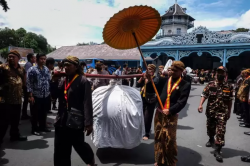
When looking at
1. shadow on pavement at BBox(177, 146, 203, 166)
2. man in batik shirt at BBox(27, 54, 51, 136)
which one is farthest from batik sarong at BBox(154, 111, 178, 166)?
man in batik shirt at BBox(27, 54, 51, 136)

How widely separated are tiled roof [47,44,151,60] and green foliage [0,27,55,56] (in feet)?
51.4

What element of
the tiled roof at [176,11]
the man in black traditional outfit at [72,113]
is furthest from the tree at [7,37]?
the man in black traditional outfit at [72,113]

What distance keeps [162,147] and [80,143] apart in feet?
4.15

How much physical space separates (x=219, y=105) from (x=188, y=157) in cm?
113

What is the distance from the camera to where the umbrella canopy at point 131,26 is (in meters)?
2.89

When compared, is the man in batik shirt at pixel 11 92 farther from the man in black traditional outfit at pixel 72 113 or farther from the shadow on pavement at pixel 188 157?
the shadow on pavement at pixel 188 157

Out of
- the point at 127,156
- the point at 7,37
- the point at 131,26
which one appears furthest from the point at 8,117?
the point at 7,37

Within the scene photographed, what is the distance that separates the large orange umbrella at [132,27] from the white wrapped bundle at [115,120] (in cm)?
55

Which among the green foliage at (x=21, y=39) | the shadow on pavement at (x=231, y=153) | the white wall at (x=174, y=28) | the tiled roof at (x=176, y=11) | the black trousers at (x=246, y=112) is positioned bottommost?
the shadow on pavement at (x=231, y=153)

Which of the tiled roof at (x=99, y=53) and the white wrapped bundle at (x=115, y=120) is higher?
the tiled roof at (x=99, y=53)

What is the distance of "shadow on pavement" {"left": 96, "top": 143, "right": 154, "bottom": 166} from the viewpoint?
339 centimetres

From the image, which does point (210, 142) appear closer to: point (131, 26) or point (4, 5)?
point (131, 26)

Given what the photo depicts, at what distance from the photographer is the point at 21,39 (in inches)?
1820

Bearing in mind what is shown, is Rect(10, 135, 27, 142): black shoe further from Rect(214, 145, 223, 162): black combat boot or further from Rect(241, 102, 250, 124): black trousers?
Rect(241, 102, 250, 124): black trousers
